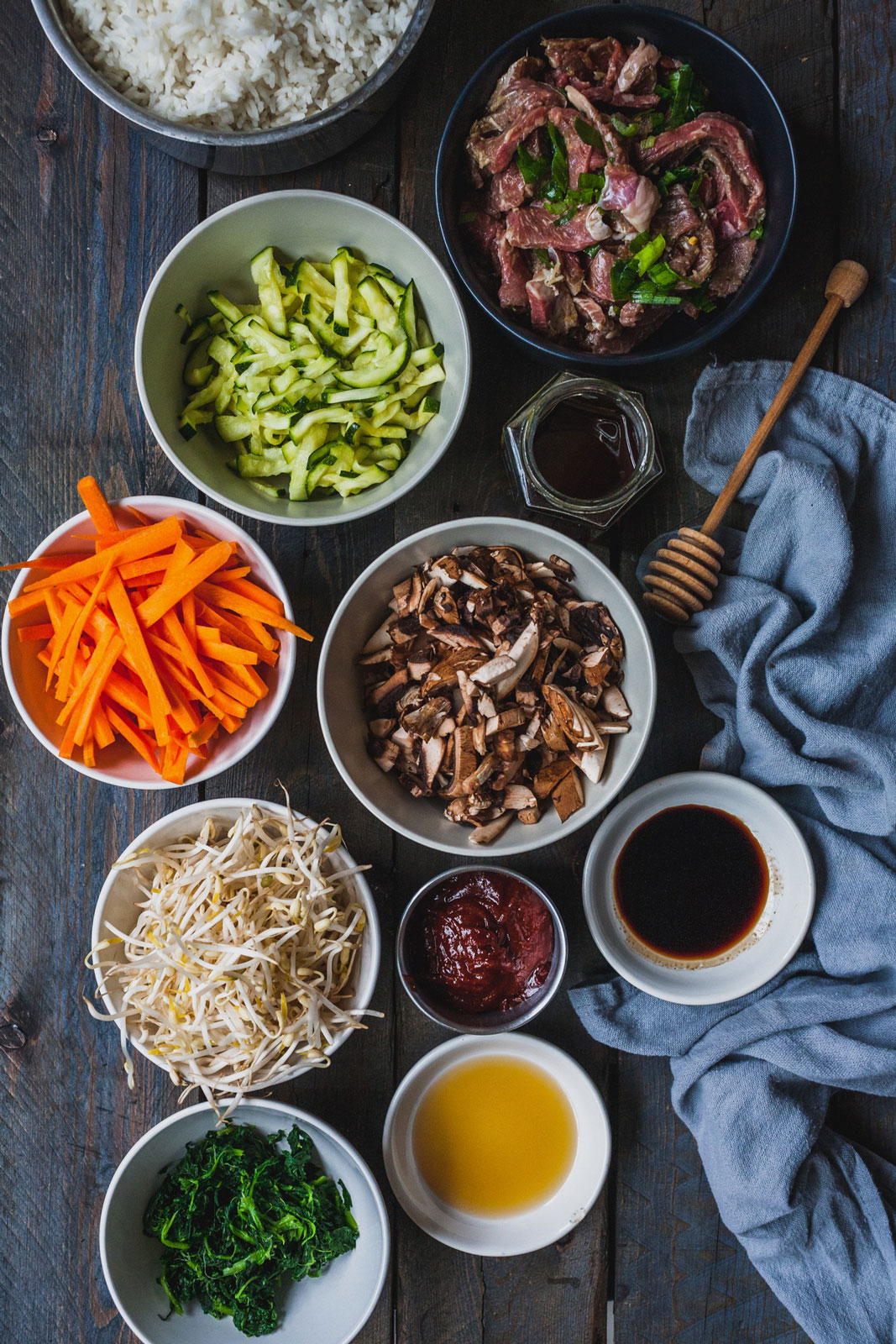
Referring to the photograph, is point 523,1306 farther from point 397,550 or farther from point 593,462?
point 593,462

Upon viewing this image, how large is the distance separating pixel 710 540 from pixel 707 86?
34.0 inches

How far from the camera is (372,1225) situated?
1755mm

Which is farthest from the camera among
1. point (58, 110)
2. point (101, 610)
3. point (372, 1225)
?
point (58, 110)

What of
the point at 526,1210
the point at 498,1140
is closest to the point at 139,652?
the point at 498,1140

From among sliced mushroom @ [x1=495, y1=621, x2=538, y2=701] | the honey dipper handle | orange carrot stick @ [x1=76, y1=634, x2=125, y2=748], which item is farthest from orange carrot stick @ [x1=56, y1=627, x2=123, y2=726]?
the honey dipper handle

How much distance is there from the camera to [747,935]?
1.84 m

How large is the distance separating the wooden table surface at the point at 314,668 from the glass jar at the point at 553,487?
101 mm

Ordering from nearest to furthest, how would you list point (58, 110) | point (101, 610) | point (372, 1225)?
point (101, 610) → point (372, 1225) → point (58, 110)

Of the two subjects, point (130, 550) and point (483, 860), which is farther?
point (483, 860)

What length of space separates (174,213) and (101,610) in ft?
2.94

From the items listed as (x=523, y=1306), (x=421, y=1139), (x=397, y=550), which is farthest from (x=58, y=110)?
(x=523, y=1306)

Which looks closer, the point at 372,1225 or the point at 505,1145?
the point at 372,1225

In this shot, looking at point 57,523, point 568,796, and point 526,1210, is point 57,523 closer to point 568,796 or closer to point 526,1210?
point 568,796

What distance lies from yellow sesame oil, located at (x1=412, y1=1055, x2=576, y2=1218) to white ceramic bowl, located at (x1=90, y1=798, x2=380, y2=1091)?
A: 359mm
